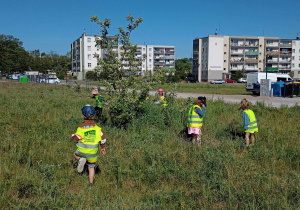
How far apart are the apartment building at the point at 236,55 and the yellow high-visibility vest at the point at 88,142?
95289 mm

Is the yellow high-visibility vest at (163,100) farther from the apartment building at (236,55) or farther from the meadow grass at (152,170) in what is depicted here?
the apartment building at (236,55)

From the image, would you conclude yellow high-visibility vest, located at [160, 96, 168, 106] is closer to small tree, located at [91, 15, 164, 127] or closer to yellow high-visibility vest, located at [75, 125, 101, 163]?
small tree, located at [91, 15, 164, 127]

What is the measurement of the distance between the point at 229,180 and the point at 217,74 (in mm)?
96704

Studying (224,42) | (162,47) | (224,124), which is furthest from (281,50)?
(224,124)

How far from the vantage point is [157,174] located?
213 inches

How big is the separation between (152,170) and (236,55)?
101565mm

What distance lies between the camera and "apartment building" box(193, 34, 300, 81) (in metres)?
99.0

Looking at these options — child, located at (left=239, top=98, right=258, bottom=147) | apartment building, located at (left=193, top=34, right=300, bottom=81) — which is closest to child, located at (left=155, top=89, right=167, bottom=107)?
child, located at (left=239, top=98, right=258, bottom=147)

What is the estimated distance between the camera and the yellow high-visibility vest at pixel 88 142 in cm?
514

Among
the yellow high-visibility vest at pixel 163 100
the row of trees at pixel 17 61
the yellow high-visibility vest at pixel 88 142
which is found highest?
the row of trees at pixel 17 61

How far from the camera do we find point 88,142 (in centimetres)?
516

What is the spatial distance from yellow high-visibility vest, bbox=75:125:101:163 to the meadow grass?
438 mm

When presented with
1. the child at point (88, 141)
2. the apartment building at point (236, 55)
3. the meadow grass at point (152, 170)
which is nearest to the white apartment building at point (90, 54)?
the apartment building at point (236, 55)

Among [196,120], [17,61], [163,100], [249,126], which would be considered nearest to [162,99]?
[163,100]
